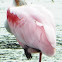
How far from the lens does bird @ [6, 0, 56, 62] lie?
262 inches

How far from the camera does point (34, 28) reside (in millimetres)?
6883

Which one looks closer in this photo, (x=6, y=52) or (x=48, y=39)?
(x=48, y=39)

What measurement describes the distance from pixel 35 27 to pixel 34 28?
0.11ft

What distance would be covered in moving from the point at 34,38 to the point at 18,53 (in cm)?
210

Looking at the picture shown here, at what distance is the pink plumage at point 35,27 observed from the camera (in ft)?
21.8

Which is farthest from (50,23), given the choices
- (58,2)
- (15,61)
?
(58,2)

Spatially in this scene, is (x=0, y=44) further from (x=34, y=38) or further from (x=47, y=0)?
(x=47, y=0)

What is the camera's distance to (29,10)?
7.16m

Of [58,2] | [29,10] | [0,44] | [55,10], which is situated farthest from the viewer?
[58,2]

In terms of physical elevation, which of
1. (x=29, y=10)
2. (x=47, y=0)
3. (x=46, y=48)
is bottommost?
(x=47, y=0)

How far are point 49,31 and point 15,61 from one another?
203 centimetres

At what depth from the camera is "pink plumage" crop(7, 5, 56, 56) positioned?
6648 mm

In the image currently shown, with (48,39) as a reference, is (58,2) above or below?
below

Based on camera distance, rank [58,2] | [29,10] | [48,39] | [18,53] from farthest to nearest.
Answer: [58,2], [18,53], [29,10], [48,39]
